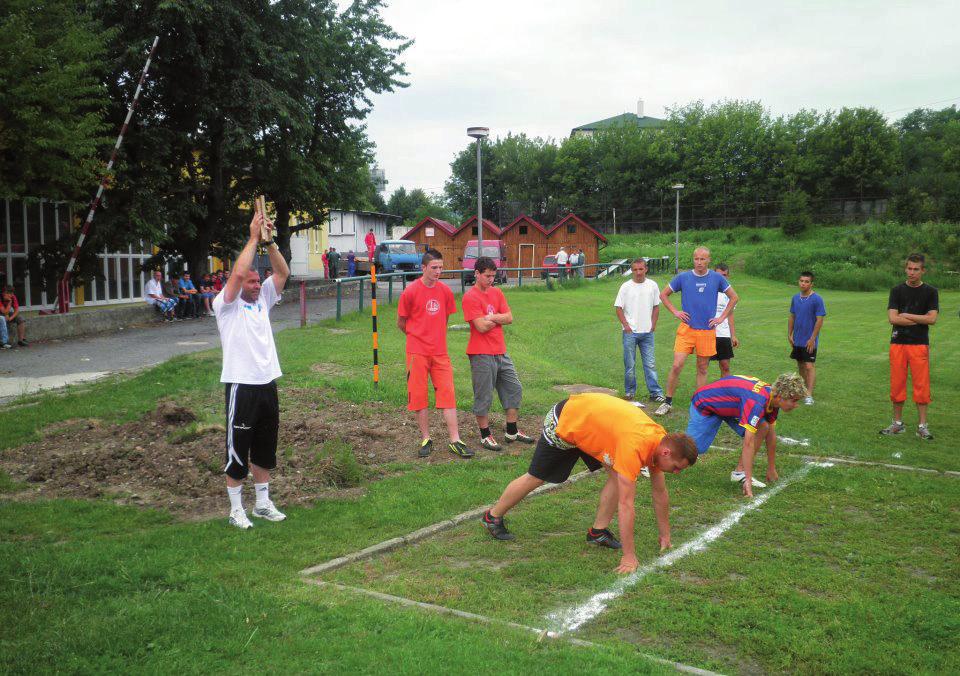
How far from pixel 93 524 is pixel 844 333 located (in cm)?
1819

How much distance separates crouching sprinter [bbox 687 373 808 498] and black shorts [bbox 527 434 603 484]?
1723 mm

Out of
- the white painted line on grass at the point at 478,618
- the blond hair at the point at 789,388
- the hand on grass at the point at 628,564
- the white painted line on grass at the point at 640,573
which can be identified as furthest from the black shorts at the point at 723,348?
the white painted line on grass at the point at 478,618

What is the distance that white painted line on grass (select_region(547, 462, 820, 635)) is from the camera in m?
4.18

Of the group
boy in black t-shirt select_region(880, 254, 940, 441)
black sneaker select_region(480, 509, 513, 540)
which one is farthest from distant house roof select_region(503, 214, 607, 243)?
black sneaker select_region(480, 509, 513, 540)

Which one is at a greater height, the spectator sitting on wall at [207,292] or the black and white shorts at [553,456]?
the spectator sitting on wall at [207,292]

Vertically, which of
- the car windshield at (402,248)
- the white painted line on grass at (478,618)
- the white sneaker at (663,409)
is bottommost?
the white painted line on grass at (478,618)

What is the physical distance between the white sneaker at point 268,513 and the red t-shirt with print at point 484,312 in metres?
3.00

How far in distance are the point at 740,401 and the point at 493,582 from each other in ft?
9.42

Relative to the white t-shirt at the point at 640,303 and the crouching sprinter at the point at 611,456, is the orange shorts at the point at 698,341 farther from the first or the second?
the crouching sprinter at the point at 611,456

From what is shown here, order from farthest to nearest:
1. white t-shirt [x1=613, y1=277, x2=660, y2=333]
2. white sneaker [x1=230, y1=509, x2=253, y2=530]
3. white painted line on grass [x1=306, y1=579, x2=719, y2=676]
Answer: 1. white t-shirt [x1=613, y1=277, x2=660, y2=333]
2. white sneaker [x1=230, y1=509, x2=253, y2=530]
3. white painted line on grass [x1=306, y1=579, x2=719, y2=676]

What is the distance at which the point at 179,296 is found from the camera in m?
21.9

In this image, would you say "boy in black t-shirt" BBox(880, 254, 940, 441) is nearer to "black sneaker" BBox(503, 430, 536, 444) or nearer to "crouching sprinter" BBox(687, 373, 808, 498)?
"crouching sprinter" BBox(687, 373, 808, 498)

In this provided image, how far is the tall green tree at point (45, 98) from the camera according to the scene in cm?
1459

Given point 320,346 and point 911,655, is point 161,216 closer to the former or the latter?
point 320,346
